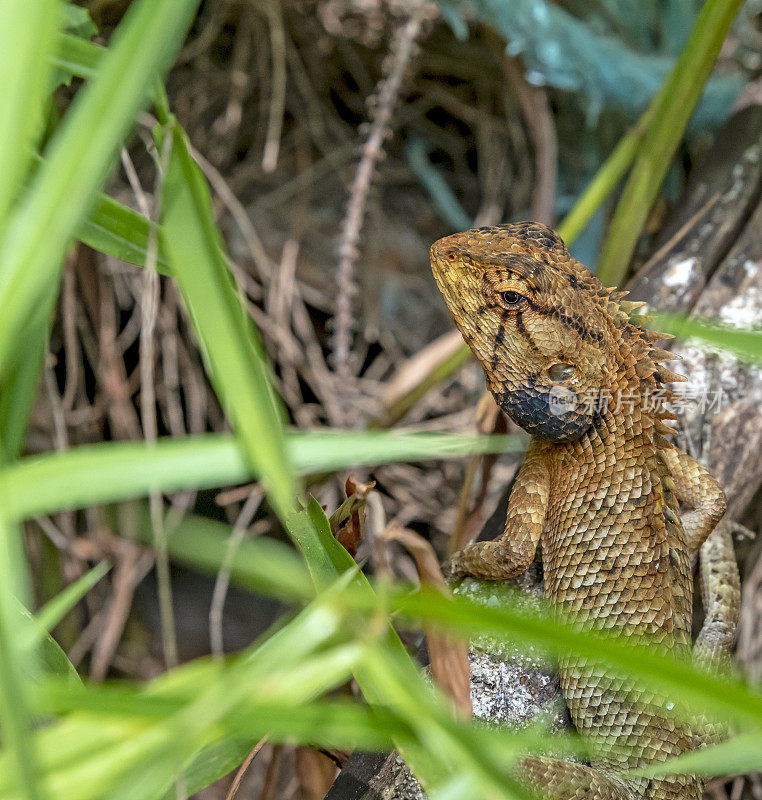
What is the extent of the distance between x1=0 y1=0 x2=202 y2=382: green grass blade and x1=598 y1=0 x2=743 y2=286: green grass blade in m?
1.91

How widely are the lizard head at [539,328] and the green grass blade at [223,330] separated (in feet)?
3.14

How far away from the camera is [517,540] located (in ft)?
6.08

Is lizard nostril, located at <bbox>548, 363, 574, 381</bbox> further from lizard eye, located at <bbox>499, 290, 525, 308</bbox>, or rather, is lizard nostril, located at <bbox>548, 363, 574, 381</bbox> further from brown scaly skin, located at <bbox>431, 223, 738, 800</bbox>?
lizard eye, located at <bbox>499, 290, 525, 308</bbox>

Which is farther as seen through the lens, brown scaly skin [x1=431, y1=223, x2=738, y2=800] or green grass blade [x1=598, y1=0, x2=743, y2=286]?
green grass blade [x1=598, y1=0, x2=743, y2=286]

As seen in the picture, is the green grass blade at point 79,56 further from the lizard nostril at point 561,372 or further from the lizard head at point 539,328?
the lizard nostril at point 561,372

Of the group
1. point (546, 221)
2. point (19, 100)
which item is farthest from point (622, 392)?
point (19, 100)

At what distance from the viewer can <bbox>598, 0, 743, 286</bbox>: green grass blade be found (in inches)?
82.6

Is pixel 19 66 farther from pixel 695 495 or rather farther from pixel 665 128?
pixel 665 128

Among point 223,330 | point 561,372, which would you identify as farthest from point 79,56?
point 561,372

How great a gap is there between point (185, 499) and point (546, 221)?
6.52ft

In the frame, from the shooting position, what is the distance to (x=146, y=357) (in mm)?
2520

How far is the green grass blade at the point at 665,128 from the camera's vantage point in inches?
82.6

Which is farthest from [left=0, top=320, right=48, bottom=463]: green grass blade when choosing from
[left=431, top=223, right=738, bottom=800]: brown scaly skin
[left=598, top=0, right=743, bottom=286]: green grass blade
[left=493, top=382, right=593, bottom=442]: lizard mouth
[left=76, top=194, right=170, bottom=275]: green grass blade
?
[left=598, top=0, right=743, bottom=286]: green grass blade

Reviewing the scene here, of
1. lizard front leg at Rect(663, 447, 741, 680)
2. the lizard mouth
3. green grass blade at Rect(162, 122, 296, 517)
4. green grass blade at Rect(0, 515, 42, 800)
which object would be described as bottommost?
lizard front leg at Rect(663, 447, 741, 680)
